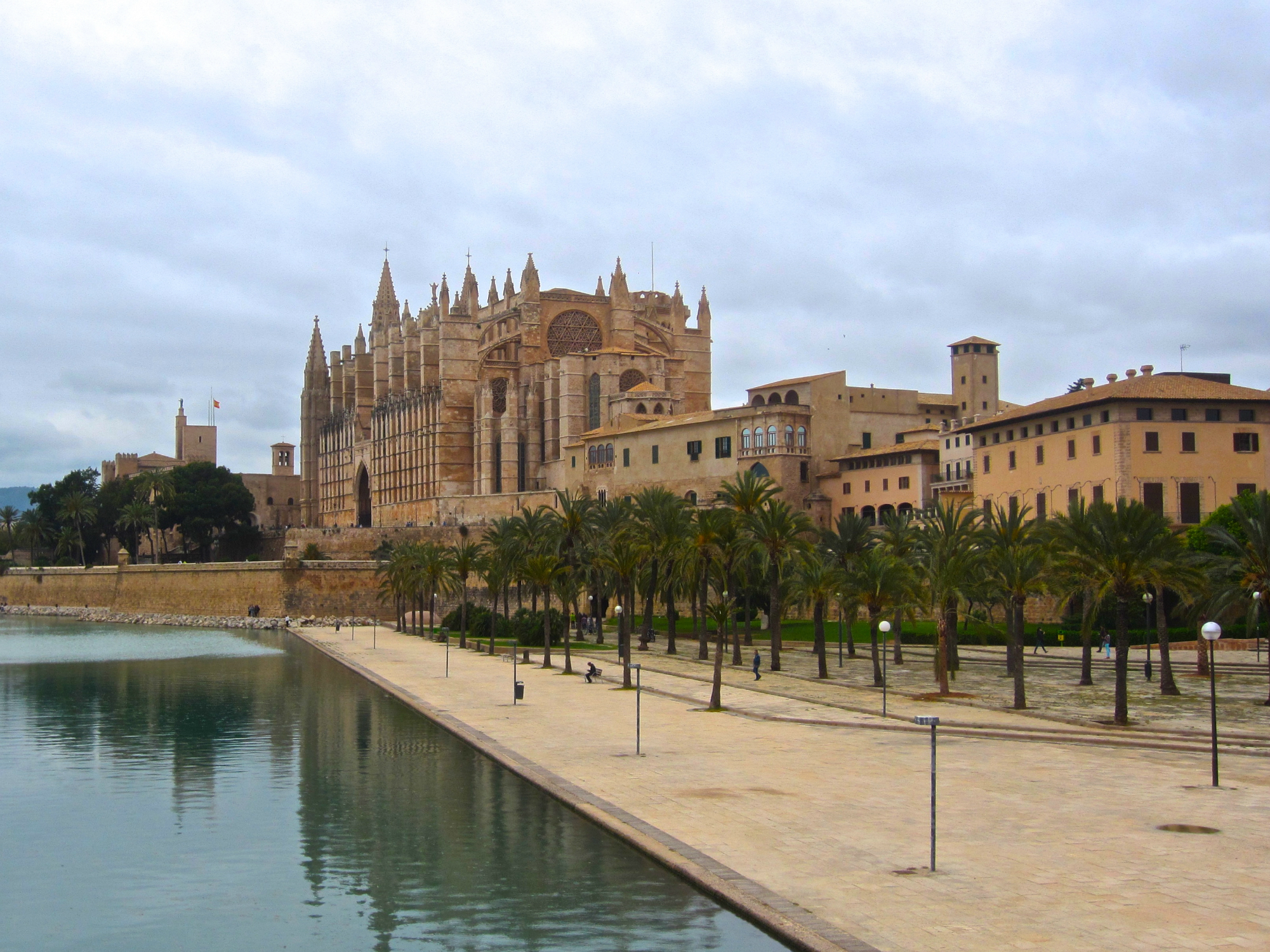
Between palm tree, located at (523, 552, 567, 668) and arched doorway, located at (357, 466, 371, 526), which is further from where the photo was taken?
arched doorway, located at (357, 466, 371, 526)

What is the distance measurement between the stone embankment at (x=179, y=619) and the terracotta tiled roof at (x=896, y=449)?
26.5 metres

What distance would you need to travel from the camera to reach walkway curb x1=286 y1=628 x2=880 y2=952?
36.8 feet

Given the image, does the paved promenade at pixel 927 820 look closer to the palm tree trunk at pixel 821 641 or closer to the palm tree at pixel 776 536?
the palm tree trunk at pixel 821 641

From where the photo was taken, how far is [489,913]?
43.8 ft

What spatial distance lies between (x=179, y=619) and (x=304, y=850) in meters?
64.9

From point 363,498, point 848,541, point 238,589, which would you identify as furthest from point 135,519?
point 848,541

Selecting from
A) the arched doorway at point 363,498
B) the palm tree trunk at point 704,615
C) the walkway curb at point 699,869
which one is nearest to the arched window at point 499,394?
the arched doorway at point 363,498

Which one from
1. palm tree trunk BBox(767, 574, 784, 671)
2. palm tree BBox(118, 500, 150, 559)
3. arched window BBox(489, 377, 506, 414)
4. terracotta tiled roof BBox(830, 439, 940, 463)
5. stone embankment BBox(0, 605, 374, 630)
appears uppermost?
arched window BBox(489, 377, 506, 414)

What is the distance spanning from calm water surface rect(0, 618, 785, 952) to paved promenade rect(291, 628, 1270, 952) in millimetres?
968

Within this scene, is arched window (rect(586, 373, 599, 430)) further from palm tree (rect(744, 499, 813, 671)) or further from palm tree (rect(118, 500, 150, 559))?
palm tree (rect(744, 499, 813, 671))

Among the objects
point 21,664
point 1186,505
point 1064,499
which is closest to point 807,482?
point 1064,499

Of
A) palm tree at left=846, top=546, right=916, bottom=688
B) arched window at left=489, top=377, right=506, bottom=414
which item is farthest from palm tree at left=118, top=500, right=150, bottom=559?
palm tree at left=846, top=546, right=916, bottom=688

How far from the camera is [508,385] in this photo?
85.0 meters

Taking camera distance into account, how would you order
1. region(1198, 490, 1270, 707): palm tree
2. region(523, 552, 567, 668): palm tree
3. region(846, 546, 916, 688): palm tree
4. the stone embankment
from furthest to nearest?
the stone embankment → region(523, 552, 567, 668): palm tree → region(846, 546, 916, 688): palm tree → region(1198, 490, 1270, 707): palm tree
